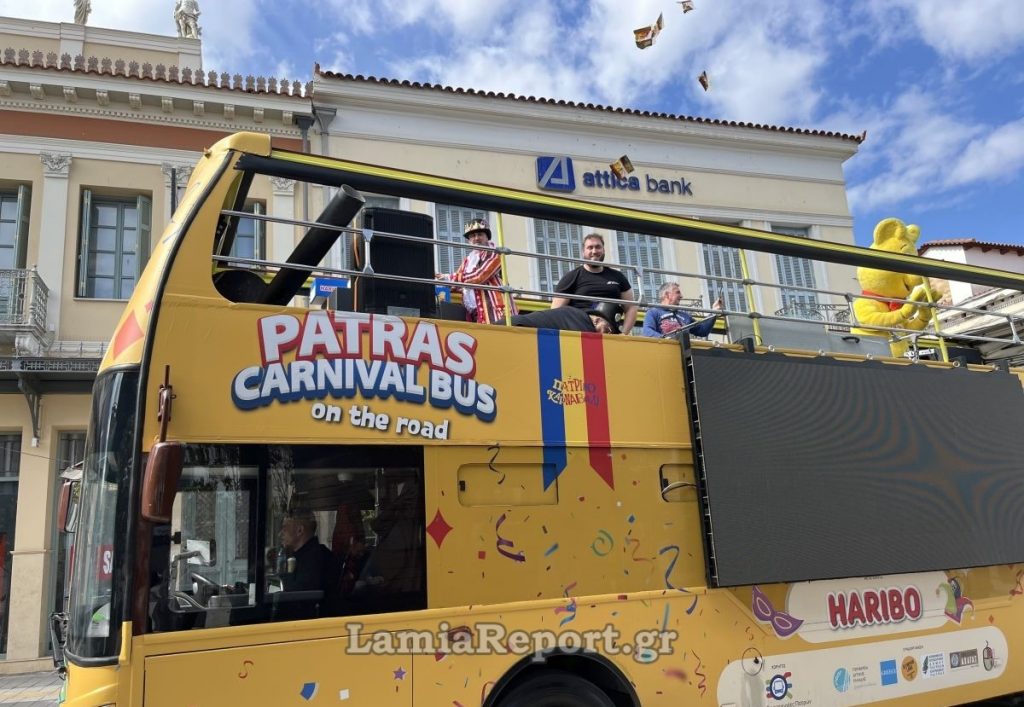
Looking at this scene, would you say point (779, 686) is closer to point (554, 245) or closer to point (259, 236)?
point (554, 245)

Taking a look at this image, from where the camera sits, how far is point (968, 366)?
652 centimetres

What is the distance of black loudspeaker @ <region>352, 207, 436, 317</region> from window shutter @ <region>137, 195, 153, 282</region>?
865cm

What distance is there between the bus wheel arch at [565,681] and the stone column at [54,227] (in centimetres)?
1040

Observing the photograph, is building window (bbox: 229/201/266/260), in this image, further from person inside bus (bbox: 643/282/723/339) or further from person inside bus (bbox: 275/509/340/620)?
person inside bus (bbox: 275/509/340/620)

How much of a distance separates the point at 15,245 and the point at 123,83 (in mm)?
3163

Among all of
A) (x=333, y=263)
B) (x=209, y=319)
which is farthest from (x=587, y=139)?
(x=209, y=319)

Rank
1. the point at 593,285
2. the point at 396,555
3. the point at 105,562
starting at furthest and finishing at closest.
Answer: the point at 593,285 < the point at 396,555 < the point at 105,562

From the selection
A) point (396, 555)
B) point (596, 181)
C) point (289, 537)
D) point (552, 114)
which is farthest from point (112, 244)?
point (396, 555)

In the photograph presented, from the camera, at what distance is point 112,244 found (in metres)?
12.2

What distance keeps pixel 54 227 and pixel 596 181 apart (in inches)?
372

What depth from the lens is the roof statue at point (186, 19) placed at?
15117 mm

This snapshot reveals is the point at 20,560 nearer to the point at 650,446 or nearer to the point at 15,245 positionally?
the point at 15,245

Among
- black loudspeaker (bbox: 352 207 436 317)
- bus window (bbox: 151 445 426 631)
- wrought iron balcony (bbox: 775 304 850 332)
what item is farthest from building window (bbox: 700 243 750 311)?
bus window (bbox: 151 445 426 631)

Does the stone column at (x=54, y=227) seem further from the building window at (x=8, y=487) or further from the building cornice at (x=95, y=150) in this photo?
the building window at (x=8, y=487)
